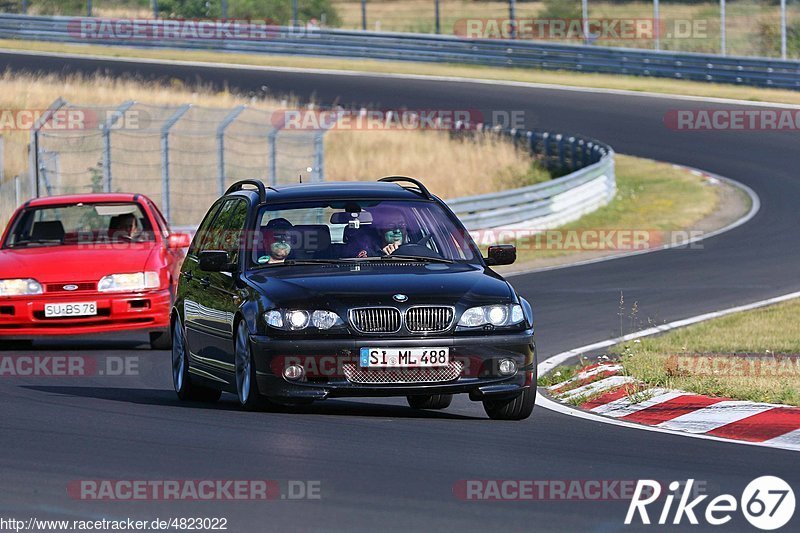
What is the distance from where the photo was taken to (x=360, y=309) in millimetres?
9539

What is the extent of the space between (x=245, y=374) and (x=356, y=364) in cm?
89

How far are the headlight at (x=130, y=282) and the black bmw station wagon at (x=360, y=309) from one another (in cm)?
393

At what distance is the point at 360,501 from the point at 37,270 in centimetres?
853

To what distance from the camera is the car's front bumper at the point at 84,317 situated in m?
14.7

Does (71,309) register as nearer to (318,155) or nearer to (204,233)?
Answer: (204,233)

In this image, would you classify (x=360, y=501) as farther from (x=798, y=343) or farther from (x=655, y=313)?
(x=655, y=313)

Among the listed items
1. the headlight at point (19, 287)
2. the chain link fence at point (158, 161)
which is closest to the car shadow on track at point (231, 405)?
the headlight at point (19, 287)

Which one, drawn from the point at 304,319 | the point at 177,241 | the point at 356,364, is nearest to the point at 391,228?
the point at 304,319

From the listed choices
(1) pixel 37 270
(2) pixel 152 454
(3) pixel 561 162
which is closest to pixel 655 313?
(1) pixel 37 270

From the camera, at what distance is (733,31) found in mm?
53531

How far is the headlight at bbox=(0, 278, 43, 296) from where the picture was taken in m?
14.8

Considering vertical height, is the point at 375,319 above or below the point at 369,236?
below

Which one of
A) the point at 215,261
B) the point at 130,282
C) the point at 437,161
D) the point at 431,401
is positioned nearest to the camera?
the point at 215,261

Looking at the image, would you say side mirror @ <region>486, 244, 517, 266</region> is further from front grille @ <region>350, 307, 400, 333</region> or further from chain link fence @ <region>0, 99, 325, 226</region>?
chain link fence @ <region>0, 99, 325, 226</region>
